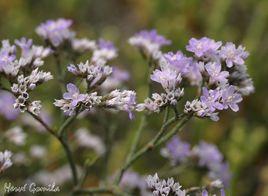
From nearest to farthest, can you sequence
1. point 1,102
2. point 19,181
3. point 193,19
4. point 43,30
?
point 43,30 < point 19,181 < point 1,102 < point 193,19

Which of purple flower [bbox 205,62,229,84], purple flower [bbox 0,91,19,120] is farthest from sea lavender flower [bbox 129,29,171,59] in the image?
purple flower [bbox 0,91,19,120]

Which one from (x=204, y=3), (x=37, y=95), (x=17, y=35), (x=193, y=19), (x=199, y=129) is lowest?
(x=199, y=129)

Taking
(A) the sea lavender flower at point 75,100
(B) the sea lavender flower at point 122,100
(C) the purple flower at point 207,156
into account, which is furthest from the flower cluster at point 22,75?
(C) the purple flower at point 207,156

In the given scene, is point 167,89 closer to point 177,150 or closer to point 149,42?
point 149,42

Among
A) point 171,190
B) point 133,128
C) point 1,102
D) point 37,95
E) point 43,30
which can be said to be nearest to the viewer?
point 171,190

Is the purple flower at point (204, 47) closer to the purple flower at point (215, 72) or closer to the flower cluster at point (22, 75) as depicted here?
the purple flower at point (215, 72)

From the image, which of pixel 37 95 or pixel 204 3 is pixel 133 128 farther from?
pixel 204 3

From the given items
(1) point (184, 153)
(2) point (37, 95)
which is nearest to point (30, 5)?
(2) point (37, 95)

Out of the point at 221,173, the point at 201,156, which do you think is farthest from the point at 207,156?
the point at 221,173
